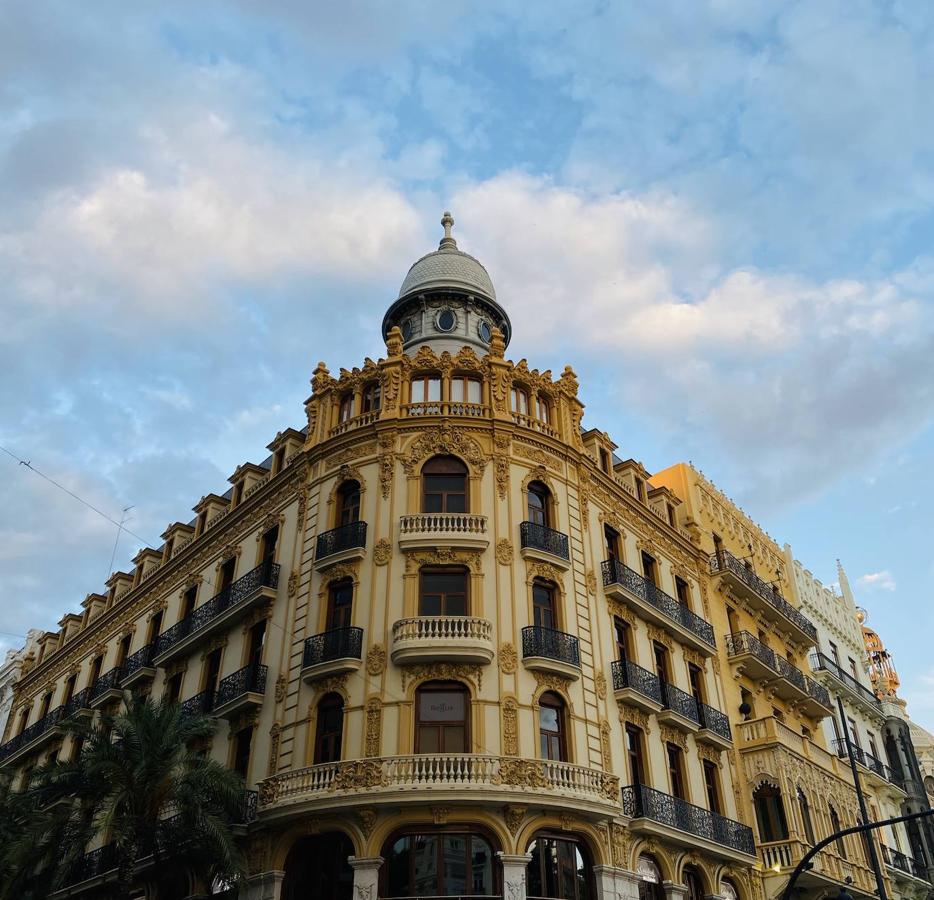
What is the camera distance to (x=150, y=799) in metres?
24.3

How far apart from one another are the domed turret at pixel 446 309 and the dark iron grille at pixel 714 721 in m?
15.9

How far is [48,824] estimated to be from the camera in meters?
25.0

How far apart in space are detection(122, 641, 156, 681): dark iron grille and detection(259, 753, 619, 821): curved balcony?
14339 mm

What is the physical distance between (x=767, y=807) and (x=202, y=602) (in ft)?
74.2

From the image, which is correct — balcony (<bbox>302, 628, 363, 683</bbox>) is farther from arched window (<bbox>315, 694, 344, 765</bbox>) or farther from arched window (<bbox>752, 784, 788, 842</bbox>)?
arched window (<bbox>752, 784, 788, 842</bbox>)

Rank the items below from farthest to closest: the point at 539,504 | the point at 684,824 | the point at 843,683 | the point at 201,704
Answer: the point at 843,683, the point at 201,704, the point at 539,504, the point at 684,824

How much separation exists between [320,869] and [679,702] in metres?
13.8

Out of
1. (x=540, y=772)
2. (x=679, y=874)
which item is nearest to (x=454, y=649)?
(x=540, y=772)

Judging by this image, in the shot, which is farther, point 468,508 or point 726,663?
point 726,663

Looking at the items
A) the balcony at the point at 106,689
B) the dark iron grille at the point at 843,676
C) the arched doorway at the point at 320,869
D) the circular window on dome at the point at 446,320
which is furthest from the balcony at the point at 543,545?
the dark iron grille at the point at 843,676

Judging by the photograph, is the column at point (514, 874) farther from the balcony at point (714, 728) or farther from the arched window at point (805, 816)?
the arched window at point (805, 816)

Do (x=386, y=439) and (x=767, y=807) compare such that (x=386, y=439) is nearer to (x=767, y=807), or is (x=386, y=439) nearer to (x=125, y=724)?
(x=125, y=724)

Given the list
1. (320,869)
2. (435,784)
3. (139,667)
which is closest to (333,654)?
(435,784)

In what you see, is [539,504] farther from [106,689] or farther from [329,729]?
[106,689]
